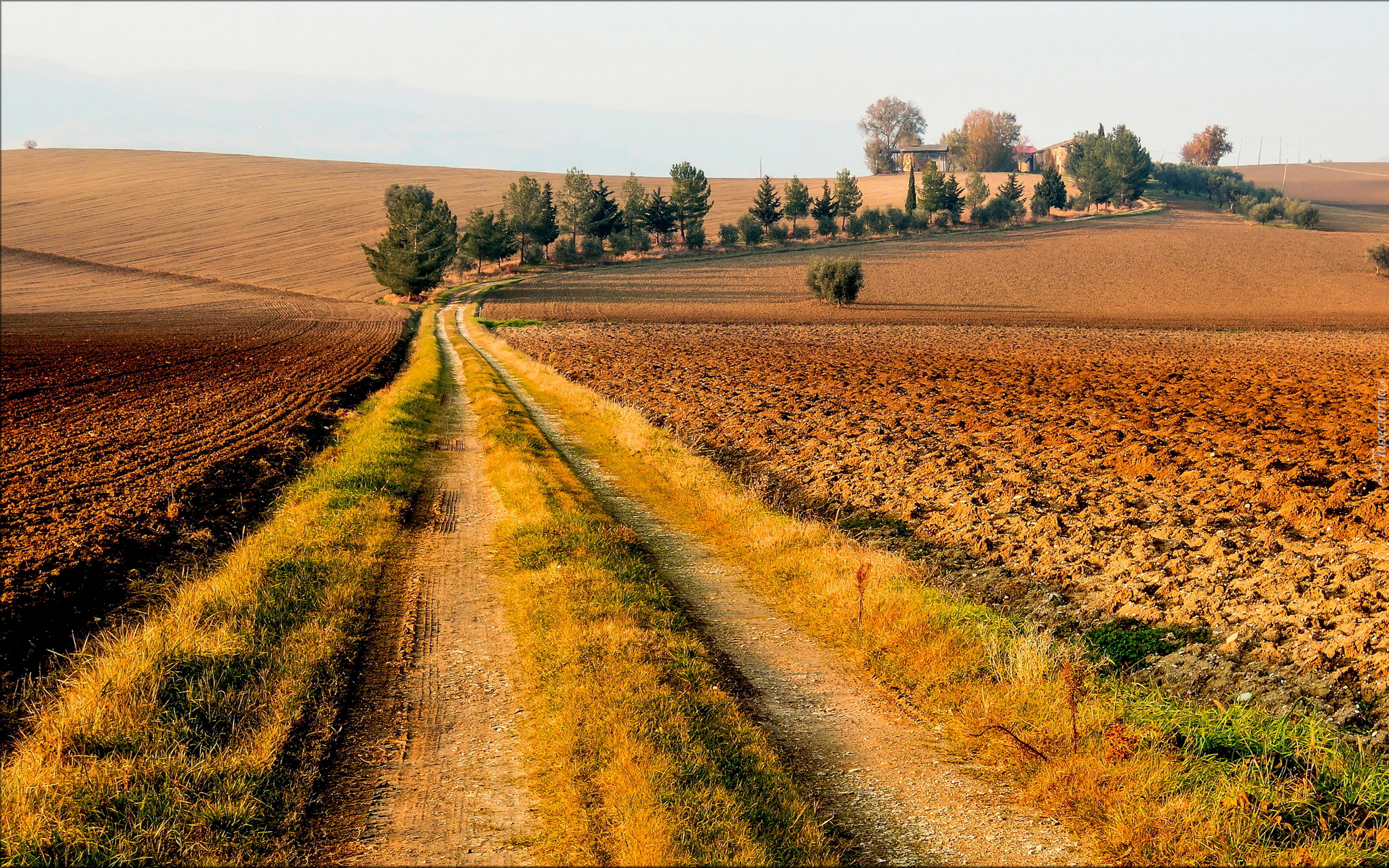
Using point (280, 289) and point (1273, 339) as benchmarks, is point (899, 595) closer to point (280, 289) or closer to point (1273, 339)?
point (1273, 339)

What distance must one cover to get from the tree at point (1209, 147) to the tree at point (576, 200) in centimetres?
13940

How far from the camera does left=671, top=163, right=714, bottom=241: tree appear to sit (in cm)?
10056

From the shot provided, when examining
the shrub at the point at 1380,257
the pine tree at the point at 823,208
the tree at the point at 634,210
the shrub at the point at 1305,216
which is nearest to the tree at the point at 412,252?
the tree at the point at 634,210

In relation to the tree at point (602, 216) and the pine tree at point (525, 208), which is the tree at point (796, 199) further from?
the pine tree at point (525, 208)

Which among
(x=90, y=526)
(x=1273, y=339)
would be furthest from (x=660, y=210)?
(x=90, y=526)

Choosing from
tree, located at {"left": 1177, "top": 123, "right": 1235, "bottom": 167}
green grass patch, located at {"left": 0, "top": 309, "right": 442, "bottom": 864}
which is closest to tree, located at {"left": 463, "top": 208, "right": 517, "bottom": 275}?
green grass patch, located at {"left": 0, "top": 309, "right": 442, "bottom": 864}

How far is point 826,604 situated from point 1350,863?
510cm

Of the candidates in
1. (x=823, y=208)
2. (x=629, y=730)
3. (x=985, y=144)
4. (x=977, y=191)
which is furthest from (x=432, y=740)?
(x=985, y=144)

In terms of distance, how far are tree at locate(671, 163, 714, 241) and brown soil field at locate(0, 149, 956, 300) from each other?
585 inches

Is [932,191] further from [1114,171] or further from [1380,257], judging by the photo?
[1380,257]

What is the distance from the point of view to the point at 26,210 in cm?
10219

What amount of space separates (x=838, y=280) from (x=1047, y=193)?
225ft

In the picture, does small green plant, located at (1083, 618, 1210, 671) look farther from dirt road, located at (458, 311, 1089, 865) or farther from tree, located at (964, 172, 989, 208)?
tree, located at (964, 172, 989, 208)

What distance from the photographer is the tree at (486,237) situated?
86875 mm
